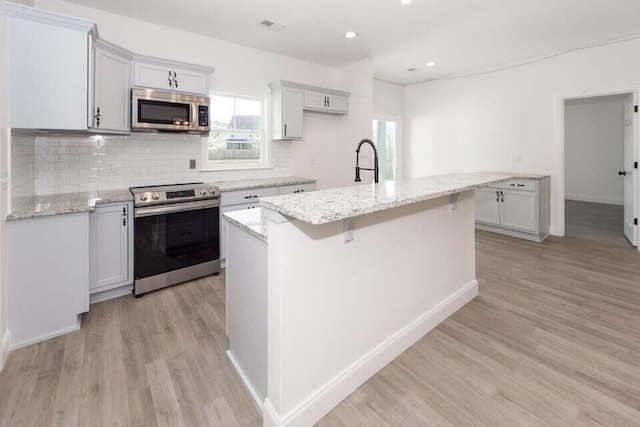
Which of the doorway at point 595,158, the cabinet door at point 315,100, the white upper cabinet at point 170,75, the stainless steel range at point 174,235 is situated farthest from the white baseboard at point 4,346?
the doorway at point 595,158

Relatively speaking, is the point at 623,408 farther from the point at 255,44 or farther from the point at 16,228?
the point at 255,44

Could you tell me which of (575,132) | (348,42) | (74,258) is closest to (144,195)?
(74,258)

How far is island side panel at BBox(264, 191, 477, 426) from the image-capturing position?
1.52 metres

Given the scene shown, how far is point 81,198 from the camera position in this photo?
2.90m

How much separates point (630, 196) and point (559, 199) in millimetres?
823

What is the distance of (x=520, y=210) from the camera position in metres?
4.99

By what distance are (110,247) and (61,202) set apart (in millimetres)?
529

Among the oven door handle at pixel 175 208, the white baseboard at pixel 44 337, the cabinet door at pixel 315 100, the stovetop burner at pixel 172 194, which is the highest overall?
the cabinet door at pixel 315 100

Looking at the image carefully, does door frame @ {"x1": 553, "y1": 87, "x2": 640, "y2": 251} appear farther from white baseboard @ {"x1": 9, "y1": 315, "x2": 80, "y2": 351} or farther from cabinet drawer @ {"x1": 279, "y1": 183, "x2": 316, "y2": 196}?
white baseboard @ {"x1": 9, "y1": 315, "x2": 80, "y2": 351}


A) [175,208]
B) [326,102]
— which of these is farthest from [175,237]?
[326,102]

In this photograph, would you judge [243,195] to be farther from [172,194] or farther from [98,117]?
A: [98,117]

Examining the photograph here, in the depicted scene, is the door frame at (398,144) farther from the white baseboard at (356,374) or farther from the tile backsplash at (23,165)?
the tile backsplash at (23,165)

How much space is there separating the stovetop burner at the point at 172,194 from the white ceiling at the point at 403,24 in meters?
1.78

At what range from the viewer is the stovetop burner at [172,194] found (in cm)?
306
